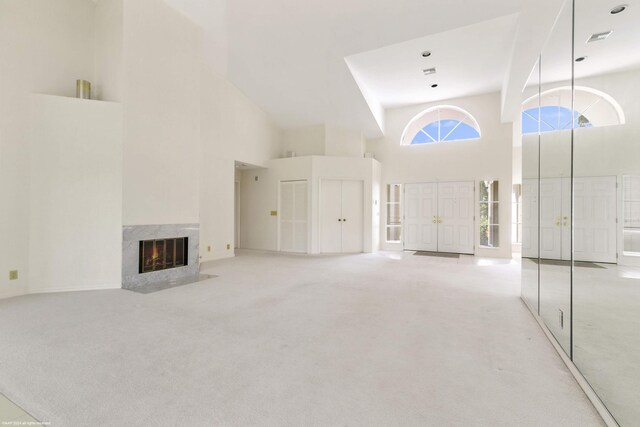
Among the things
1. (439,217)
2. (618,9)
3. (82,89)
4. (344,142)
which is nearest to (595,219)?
(618,9)

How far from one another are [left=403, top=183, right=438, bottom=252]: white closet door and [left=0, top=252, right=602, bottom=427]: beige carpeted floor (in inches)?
173

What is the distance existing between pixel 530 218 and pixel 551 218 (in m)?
0.67

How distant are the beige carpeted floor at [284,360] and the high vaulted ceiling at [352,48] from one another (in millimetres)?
4357

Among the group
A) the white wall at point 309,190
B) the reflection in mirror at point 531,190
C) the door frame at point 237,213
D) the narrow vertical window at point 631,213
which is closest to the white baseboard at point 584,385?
the reflection in mirror at point 531,190

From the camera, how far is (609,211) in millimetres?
1687

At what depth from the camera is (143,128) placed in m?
4.48

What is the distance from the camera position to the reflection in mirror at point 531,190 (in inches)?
124

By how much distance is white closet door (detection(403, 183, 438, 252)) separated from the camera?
8258 millimetres

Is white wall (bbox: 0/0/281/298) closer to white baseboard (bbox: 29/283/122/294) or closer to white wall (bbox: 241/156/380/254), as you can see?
white baseboard (bbox: 29/283/122/294)

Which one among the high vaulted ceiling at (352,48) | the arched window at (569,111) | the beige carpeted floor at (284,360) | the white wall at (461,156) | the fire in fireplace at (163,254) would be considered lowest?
the beige carpeted floor at (284,360)

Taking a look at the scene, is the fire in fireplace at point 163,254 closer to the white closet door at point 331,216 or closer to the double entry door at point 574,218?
the white closet door at point 331,216

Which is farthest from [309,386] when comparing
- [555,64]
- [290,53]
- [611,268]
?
[290,53]

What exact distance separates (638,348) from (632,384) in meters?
0.22

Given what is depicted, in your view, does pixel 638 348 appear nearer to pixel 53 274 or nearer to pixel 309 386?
pixel 309 386
